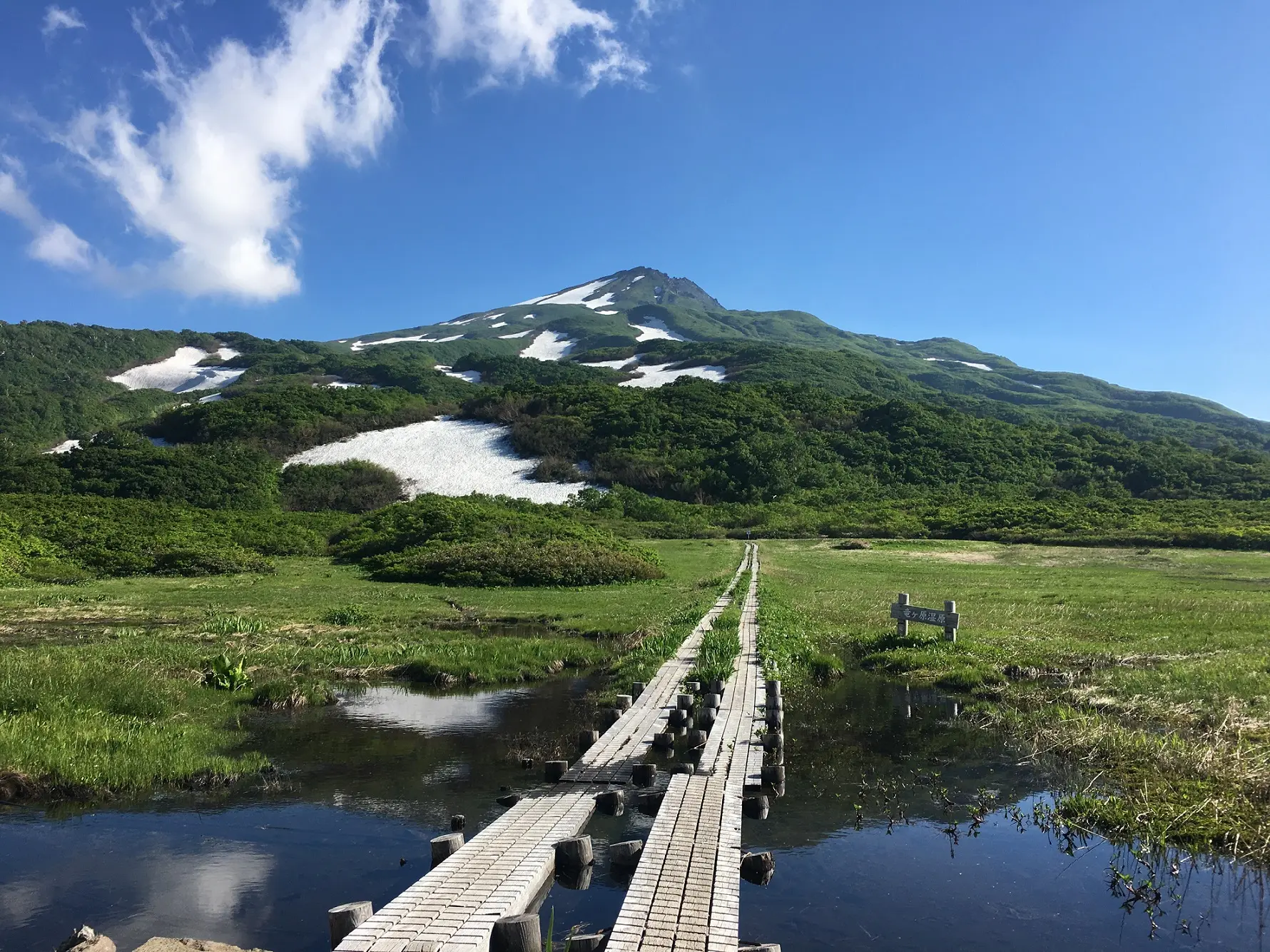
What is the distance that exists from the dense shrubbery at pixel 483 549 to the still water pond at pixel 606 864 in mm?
21870

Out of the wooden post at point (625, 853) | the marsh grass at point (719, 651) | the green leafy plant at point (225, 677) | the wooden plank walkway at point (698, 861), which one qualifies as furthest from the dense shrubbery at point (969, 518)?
the wooden post at point (625, 853)

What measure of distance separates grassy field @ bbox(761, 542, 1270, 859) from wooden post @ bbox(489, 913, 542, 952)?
6.57 meters

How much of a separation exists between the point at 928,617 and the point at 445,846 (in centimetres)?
1473

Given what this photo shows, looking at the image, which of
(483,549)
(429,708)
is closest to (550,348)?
(483,549)

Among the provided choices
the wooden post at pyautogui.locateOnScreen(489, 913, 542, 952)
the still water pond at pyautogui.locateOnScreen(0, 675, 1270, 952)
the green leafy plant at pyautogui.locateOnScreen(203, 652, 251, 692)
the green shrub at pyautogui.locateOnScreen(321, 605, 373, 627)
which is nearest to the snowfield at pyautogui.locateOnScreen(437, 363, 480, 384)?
the green shrub at pyautogui.locateOnScreen(321, 605, 373, 627)

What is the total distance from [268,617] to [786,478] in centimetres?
5584

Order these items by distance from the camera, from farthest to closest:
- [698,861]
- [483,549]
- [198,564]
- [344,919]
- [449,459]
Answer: [449,459], [483,549], [198,564], [698,861], [344,919]

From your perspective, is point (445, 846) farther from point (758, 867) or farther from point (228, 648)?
point (228, 648)

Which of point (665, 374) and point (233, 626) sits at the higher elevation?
point (665, 374)

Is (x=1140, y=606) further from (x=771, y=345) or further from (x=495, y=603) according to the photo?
(x=771, y=345)

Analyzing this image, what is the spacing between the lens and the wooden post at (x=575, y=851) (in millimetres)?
7156

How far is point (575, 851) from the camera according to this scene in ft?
23.5

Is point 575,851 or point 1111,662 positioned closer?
point 575,851

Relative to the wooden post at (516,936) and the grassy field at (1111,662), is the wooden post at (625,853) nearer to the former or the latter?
the wooden post at (516,936)
